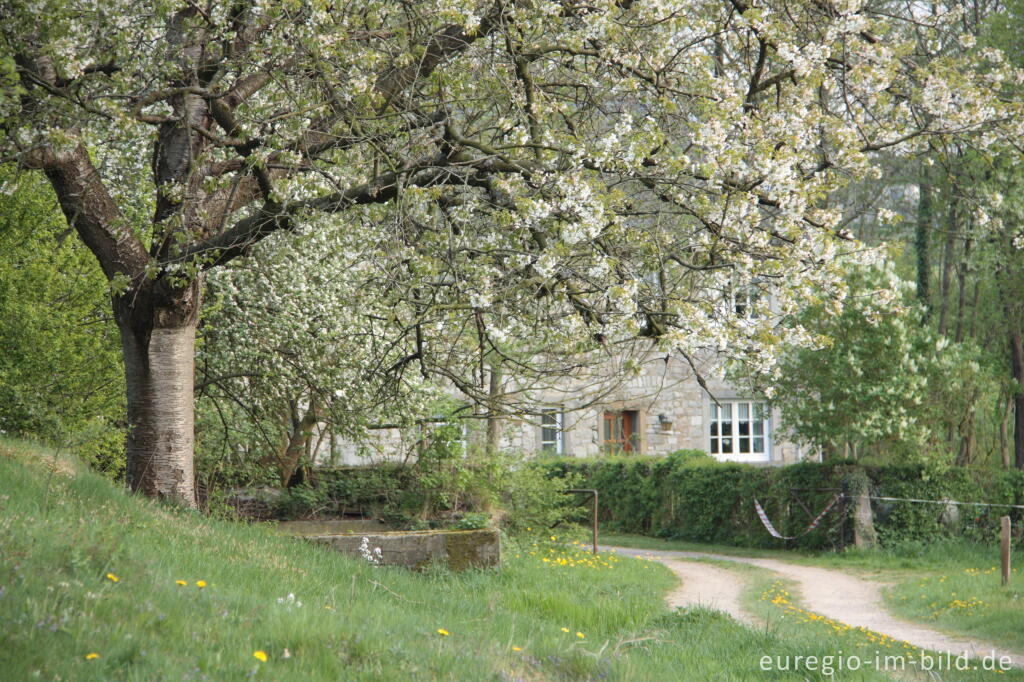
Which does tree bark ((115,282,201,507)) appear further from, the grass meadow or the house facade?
the house facade

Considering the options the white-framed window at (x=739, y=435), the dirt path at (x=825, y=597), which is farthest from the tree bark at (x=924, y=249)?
the white-framed window at (x=739, y=435)

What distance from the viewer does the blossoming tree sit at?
675cm

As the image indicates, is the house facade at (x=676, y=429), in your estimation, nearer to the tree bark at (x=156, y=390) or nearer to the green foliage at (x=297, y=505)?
the green foliage at (x=297, y=505)

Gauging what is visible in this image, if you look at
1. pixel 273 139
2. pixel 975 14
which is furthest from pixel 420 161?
pixel 975 14

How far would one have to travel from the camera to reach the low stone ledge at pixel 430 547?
8.51 meters

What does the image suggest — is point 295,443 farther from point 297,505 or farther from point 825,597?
point 825,597

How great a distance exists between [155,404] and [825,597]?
8.74 m

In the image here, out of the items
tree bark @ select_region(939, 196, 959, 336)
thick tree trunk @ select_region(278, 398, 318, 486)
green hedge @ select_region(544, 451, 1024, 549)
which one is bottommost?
green hedge @ select_region(544, 451, 1024, 549)

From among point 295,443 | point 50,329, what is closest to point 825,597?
point 295,443

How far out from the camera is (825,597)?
472 inches

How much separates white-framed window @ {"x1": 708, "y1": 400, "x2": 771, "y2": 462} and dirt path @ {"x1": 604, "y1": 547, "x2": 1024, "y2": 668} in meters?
8.83

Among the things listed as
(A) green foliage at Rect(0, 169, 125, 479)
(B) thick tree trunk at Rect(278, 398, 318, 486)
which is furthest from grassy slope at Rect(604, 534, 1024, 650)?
(A) green foliage at Rect(0, 169, 125, 479)

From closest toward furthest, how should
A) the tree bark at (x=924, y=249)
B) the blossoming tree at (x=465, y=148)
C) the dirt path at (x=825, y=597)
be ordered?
the blossoming tree at (x=465, y=148) → the dirt path at (x=825, y=597) → the tree bark at (x=924, y=249)

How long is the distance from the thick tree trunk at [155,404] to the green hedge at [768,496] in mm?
11087
